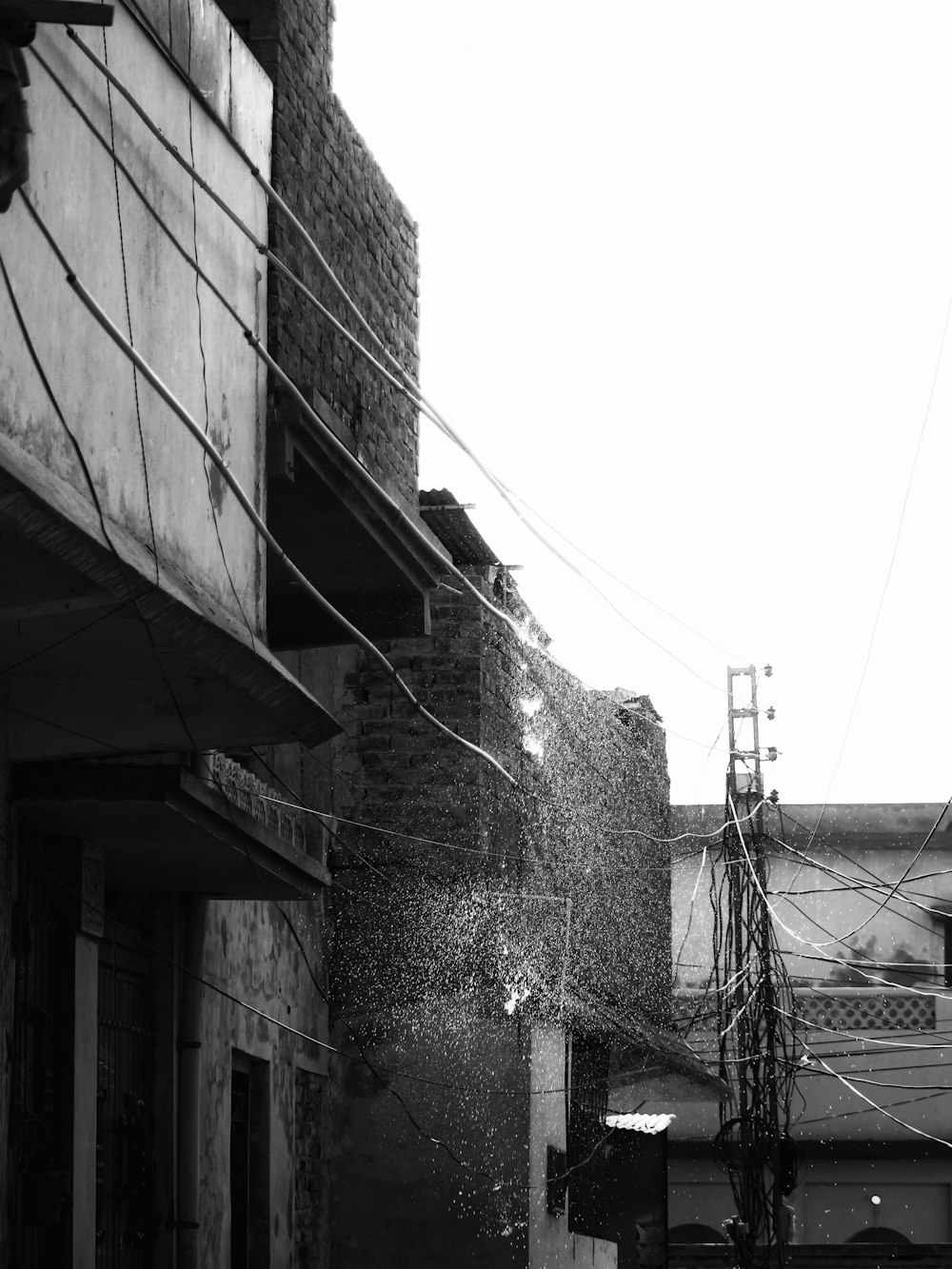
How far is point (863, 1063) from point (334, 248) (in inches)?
739

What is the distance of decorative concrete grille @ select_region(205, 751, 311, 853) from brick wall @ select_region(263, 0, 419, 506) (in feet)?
5.60

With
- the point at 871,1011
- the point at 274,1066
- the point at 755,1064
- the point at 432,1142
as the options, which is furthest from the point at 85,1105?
the point at 871,1011

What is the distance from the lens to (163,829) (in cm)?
720

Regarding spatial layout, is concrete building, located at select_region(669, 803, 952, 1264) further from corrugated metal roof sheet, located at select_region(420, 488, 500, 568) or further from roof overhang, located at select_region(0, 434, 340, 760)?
roof overhang, located at select_region(0, 434, 340, 760)

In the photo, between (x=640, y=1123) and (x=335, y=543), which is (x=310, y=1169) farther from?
(x=335, y=543)

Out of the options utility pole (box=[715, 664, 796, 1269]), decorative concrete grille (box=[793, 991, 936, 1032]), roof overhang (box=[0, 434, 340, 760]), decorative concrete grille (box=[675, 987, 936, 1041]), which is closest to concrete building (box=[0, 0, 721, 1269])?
roof overhang (box=[0, 434, 340, 760])

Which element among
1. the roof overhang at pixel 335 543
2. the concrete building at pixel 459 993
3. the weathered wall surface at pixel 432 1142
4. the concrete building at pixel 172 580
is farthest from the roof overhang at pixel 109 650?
the weathered wall surface at pixel 432 1142

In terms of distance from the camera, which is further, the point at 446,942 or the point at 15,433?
the point at 446,942

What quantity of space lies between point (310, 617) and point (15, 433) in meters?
4.08

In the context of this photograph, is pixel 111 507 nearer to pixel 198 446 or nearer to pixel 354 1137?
pixel 198 446

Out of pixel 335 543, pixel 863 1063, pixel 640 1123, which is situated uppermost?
pixel 335 543

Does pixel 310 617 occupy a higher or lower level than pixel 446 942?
higher

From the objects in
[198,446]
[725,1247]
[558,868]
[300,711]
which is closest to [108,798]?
[300,711]

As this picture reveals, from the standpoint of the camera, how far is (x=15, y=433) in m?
4.86
